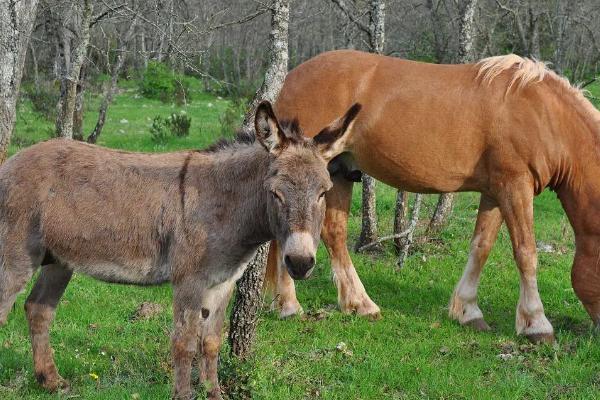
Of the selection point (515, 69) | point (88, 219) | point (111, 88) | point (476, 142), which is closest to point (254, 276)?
point (88, 219)

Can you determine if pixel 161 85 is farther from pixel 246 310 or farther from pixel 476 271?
pixel 246 310

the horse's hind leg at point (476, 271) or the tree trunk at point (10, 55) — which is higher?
the tree trunk at point (10, 55)

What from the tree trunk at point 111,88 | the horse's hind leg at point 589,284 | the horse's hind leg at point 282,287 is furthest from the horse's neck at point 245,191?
the tree trunk at point 111,88

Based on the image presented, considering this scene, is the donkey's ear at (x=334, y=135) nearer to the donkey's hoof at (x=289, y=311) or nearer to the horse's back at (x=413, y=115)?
the horse's back at (x=413, y=115)

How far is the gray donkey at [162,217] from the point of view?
4555mm

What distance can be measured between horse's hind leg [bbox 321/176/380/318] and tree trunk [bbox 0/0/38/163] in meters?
3.42

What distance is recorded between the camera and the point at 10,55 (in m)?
7.12

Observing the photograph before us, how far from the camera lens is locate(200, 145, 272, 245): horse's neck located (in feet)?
14.9

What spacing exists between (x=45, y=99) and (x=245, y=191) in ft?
65.4

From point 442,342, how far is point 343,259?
5.02ft

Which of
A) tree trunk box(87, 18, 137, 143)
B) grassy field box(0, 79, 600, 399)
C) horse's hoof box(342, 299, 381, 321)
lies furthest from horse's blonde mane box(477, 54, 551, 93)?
tree trunk box(87, 18, 137, 143)

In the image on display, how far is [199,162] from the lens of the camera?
192 inches

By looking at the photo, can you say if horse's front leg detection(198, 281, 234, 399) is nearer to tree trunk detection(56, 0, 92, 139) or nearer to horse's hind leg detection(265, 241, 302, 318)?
horse's hind leg detection(265, 241, 302, 318)

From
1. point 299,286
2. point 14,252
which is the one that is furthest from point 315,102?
point 14,252
